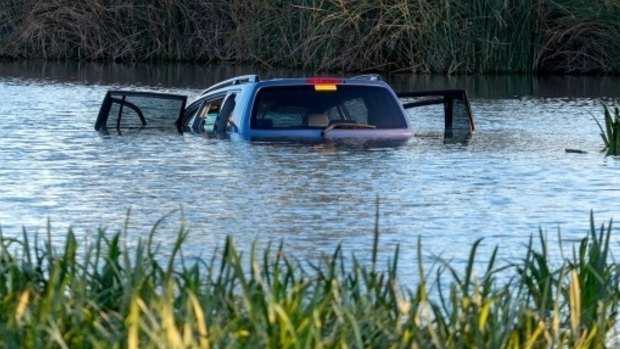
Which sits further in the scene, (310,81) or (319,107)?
(319,107)

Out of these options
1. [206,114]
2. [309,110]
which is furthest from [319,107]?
[206,114]

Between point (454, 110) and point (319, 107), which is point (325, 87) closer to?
point (319, 107)

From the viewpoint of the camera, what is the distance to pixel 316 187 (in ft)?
46.6

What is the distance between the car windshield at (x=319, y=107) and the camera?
16672 mm

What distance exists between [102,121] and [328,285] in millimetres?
12234

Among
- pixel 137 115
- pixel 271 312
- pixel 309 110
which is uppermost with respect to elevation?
pixel 309 110

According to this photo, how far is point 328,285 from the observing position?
24.3 feet

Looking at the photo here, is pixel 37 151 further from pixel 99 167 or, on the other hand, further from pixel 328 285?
pixel 328 285

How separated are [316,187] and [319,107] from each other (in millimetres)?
2882

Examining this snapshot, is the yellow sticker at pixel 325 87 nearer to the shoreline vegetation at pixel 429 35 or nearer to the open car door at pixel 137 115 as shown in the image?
the open car door at pixel 137 115

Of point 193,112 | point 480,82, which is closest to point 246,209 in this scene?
point 193,112

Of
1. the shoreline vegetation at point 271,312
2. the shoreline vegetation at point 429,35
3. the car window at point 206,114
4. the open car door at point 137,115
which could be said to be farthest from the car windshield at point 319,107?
the shoreline vegetation at point 429,35

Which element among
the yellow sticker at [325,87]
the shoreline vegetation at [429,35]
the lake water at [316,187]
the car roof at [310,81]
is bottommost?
the lake water at [316,187]

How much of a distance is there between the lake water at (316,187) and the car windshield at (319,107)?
0.28 m
